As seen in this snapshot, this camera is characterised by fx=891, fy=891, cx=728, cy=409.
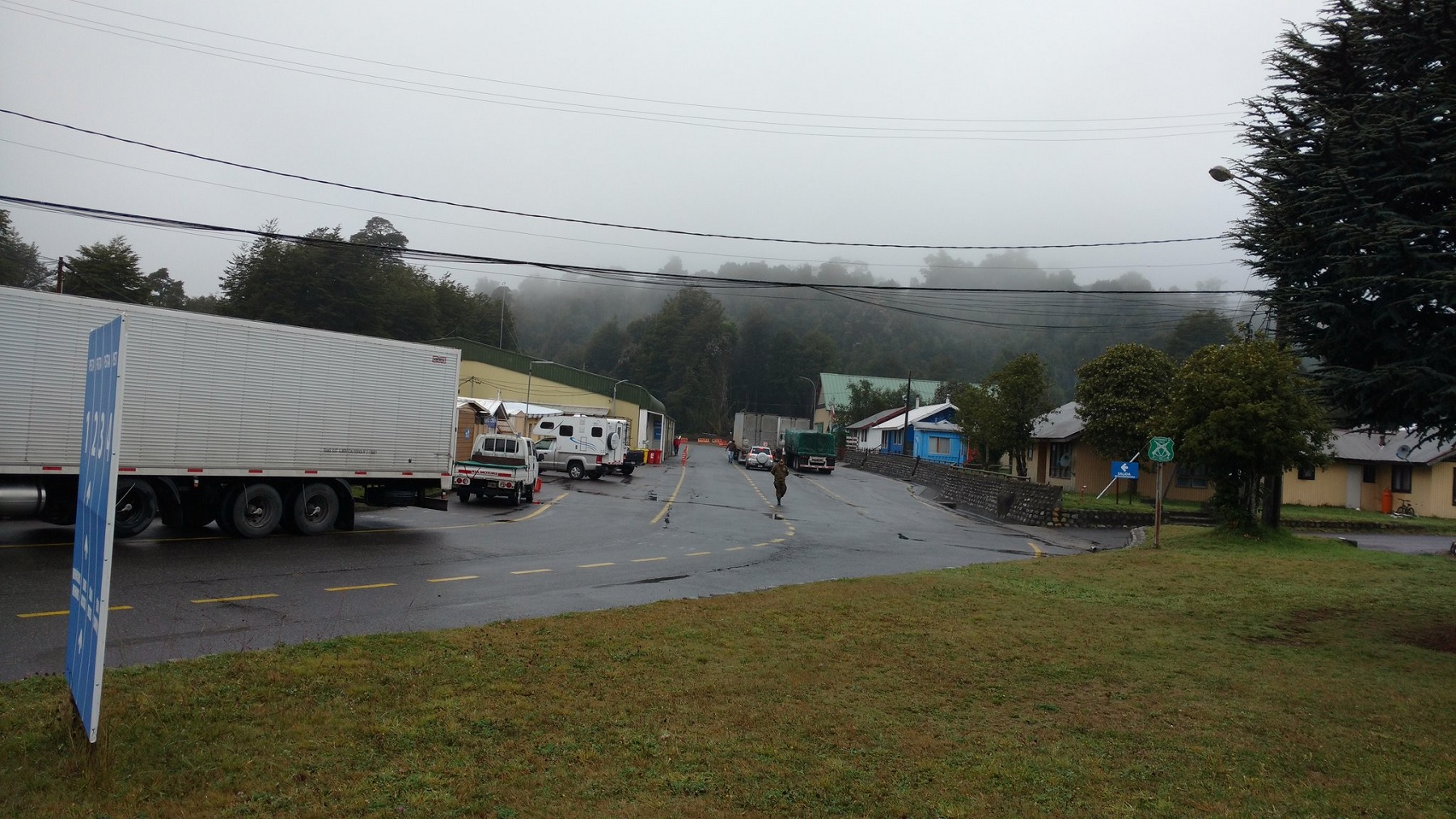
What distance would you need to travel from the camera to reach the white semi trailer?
13945 millimetres

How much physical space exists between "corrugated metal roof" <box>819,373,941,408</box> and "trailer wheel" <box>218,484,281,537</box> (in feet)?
309

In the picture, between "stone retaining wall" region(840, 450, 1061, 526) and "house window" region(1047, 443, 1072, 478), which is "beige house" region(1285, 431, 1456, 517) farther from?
"stone retaining wall" region(840, 450, 1061, 526)

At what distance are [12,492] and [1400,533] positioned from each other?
38.2 metres

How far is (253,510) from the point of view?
1650cm

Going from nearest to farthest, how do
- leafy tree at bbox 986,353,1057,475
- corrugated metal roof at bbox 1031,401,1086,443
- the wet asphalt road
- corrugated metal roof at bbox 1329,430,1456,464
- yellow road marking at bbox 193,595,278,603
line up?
1. the wet asphalt road
2. yellow road marking at bbox 193,595,278,603
3. corrugated metal roof at bbox 1329,430,1456,464
4. corrugated metal roof at bbox 1031,401,1086,443
5. leafy tree at bbox 986,353,1057,475

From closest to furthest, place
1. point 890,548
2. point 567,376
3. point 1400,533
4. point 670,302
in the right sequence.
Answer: point 890,548
point 1400,533
point 567,376
point 670,302

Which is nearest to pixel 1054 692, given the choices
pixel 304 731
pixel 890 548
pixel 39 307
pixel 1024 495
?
pixel 304 731

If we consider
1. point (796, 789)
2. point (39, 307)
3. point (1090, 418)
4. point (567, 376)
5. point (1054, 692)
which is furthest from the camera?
point (567, 376)

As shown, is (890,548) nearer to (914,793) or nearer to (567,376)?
(914,793)

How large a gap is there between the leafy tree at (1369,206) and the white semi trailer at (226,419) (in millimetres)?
15450

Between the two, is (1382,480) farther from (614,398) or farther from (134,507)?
(134,507)

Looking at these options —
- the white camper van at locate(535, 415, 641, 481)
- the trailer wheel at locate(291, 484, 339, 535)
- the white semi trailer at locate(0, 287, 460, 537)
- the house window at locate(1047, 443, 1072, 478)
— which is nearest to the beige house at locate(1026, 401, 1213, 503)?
the house window at locate(1047, 443, 1072, 478)

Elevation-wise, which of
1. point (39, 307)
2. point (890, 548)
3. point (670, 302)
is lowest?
point (890, 548)

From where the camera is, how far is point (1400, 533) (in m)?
30.5
